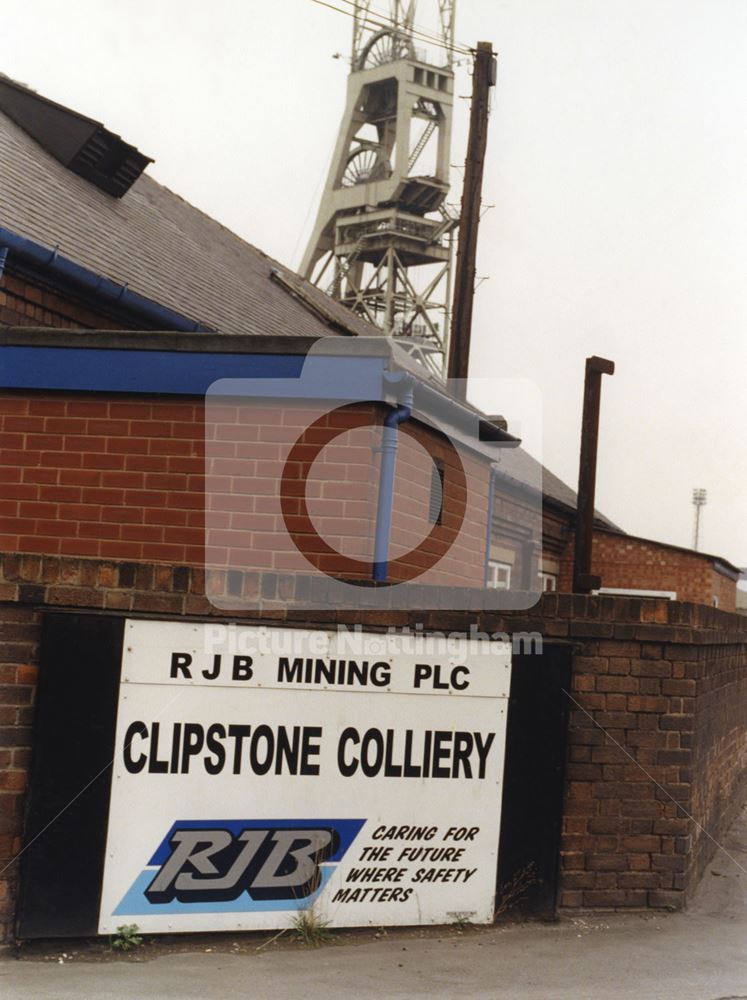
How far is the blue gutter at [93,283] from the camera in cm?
969

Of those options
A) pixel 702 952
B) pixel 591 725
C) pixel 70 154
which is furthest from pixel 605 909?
pixel 70 154

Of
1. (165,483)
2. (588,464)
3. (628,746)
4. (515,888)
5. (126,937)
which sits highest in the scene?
(588,464)

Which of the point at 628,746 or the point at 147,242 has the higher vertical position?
the point at 147,242

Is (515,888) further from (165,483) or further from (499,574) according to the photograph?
(499,574)

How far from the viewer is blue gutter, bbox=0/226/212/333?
9.69 metres

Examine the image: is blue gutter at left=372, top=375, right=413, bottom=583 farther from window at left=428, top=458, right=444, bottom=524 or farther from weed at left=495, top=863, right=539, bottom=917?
weed at left=495, top=863, right=539, bottom=917

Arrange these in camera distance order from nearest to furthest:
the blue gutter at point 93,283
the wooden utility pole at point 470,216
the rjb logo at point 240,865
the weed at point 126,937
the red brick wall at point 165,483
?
the weed at point 126,937 < the rjb logo at point 240,865 < the red brick wall at point 165,483 < the blue gutter at point 93,283 < the wooden utility pole at point 470,216

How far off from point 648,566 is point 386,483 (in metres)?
19.0

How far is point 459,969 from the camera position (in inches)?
194

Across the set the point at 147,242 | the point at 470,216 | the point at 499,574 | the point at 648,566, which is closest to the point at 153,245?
the point at 147,242

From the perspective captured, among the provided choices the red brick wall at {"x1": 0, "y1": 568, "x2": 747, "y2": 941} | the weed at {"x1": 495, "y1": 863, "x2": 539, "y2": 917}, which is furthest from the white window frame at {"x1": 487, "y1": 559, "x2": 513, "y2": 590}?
the weed at {"x1": 495, "y1": 863, "x2": 539, "y2": 917}

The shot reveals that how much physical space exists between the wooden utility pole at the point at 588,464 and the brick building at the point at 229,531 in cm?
103

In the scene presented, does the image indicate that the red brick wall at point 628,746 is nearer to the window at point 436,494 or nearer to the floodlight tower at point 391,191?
the window at point 436,494

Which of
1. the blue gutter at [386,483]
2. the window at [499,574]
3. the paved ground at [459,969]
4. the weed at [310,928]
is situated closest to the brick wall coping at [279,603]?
the weed at [310,928]
